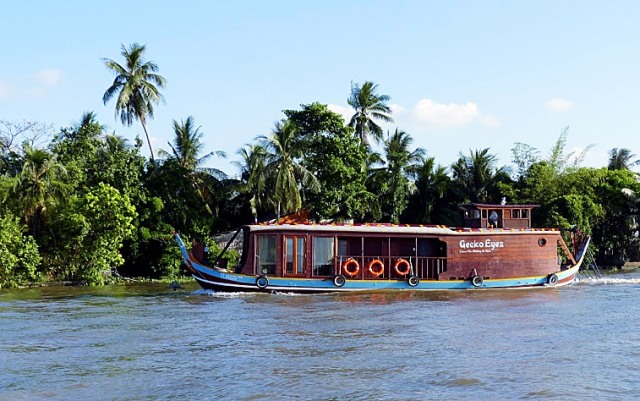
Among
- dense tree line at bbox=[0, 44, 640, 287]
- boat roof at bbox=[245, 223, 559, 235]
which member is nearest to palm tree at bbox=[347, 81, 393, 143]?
dense tree line at bbox=[0, 44, 640, 287]

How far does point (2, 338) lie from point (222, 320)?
4197mm

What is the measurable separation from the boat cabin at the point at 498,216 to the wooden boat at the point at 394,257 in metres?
0.03

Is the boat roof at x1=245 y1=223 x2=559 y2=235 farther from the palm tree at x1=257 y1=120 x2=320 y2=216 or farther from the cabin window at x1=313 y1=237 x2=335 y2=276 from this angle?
the palm tree at x1=257 y1=120 x2=320 y2=216

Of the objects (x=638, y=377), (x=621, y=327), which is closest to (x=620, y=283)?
(x=621, y=327)

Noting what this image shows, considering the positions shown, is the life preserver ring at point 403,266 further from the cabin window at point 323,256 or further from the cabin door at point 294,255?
the cabin door at point 294,255

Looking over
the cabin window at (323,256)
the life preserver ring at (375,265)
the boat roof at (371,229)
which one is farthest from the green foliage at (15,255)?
the life preserver ring at (375,265)

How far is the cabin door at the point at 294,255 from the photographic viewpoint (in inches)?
805

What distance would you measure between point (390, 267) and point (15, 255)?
40.0 ft

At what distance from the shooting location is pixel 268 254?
20469mm

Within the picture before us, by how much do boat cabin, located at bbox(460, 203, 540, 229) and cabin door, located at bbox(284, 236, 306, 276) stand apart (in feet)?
17.8

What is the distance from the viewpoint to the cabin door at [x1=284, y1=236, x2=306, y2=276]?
67.1ft

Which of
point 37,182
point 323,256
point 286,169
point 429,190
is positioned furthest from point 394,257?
point 429,190

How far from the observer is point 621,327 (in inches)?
542

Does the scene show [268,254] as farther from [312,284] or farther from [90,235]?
[90,235]
